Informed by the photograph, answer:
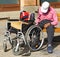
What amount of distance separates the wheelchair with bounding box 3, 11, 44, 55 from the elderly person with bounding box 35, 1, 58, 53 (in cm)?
19

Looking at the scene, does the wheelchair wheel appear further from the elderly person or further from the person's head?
the person's head

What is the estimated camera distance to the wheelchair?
764 centimetres

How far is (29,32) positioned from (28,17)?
456mm

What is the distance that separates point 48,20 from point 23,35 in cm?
82

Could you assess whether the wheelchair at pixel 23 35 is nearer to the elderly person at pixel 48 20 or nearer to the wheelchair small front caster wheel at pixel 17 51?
the wheelchair small front caster wheel at pixel 17 51

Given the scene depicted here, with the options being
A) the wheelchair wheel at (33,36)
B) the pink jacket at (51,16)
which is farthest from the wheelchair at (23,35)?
the pink jacket at (51,16)

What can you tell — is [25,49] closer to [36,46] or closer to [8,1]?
[36,46]

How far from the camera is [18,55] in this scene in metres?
7.68

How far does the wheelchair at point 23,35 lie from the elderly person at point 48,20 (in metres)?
0.19

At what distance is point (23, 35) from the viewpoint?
7617 mm

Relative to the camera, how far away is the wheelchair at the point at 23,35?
25.1ft

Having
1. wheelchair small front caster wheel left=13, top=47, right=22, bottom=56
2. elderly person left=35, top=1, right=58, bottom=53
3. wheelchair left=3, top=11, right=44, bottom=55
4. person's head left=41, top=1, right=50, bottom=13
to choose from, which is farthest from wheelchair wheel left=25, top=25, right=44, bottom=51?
person's head left=41, top=1, right=50, bottom=13

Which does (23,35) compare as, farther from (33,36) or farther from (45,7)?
(45,7)

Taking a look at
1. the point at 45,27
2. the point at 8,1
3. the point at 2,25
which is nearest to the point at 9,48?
the point at 45,27
